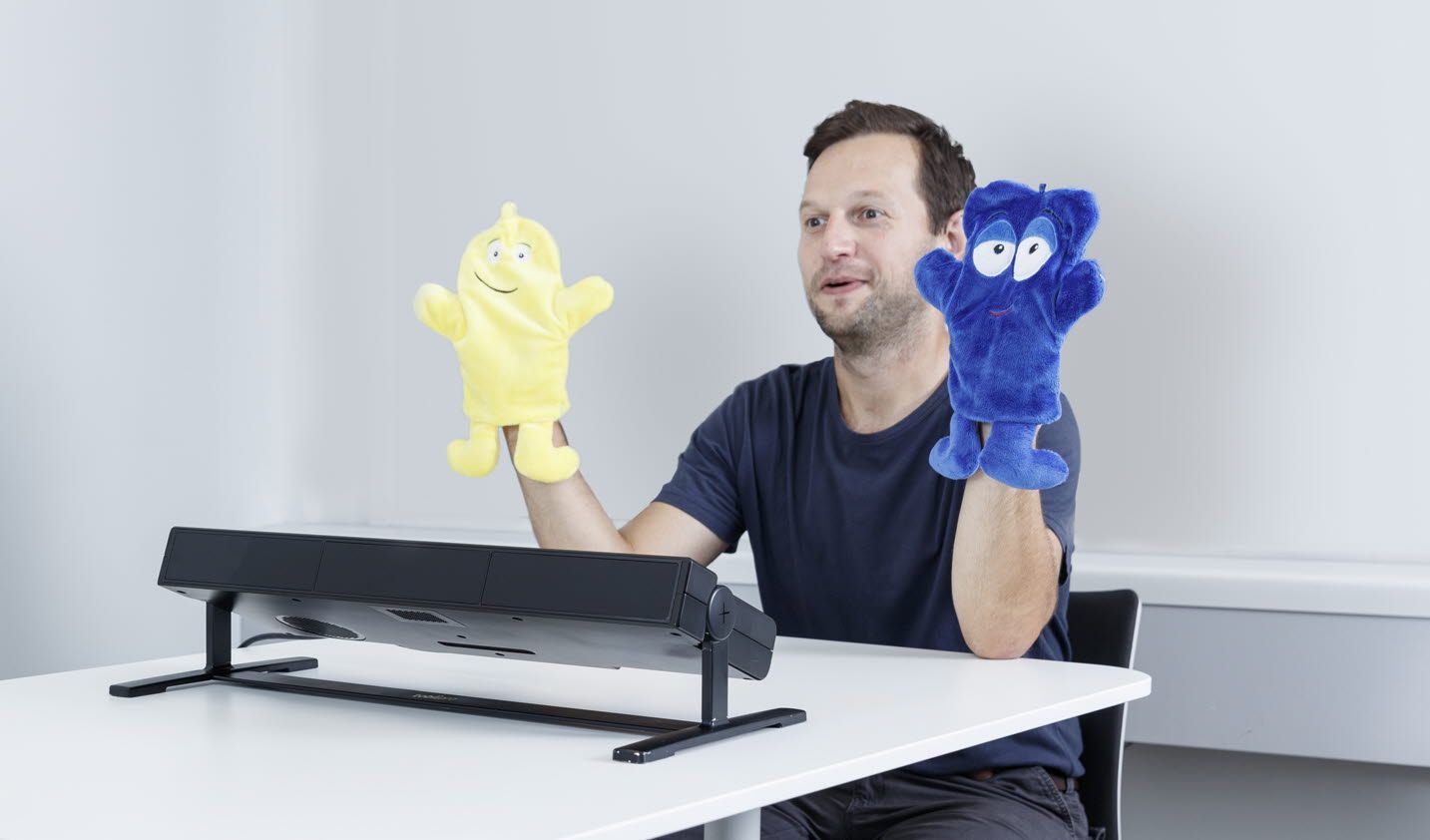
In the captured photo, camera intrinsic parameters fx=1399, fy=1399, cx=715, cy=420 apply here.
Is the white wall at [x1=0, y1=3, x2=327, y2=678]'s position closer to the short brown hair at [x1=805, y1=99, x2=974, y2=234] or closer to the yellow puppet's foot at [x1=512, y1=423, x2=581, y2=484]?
the yellow puppet's foot at [x1=512, y1=423, x2=581, y2=484]

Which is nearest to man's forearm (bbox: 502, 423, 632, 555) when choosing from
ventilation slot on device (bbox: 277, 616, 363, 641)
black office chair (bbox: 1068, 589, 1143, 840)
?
ventilation slot on device (bbox: 277, 616, 363, 641)

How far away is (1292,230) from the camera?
1836 mm

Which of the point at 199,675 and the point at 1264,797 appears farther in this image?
the point at 1264,797

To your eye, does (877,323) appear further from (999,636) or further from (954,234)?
(999,636)

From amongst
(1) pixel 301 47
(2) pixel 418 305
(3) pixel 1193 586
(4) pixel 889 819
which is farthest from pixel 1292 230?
(1) pixel 301 47

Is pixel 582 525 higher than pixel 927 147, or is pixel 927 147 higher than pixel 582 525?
pixel 927 147

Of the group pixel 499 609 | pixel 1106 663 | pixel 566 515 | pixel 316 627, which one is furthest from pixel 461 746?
pixel 1106 663

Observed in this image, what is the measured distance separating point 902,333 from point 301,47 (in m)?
1.48

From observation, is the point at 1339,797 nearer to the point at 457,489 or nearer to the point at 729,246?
the point at 729,246

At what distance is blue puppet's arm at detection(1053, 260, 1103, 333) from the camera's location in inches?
44.9

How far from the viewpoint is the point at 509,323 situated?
136 centimetres

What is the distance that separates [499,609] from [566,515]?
0.63 meters

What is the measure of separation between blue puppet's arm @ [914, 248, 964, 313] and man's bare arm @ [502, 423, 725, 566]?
44 centimetres

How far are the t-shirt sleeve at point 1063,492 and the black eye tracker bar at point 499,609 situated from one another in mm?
483
